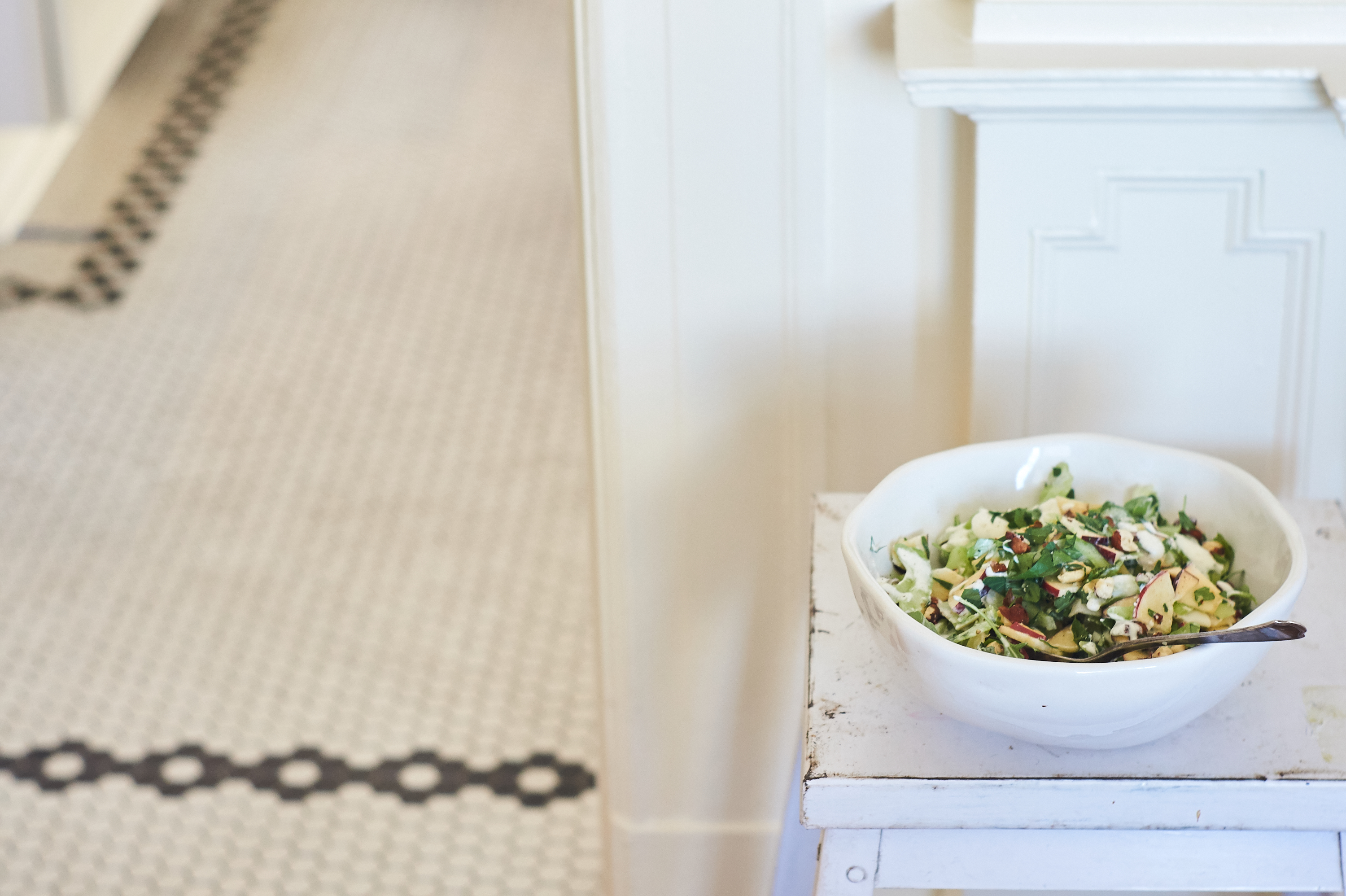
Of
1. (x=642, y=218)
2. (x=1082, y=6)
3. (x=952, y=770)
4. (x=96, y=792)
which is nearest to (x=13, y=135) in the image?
(x=96, y=792)

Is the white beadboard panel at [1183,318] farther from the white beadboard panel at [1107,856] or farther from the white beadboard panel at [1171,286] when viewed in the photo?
the white beadboard panel at [1107,856]

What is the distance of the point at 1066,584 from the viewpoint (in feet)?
2.21

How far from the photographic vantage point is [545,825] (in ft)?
4.54

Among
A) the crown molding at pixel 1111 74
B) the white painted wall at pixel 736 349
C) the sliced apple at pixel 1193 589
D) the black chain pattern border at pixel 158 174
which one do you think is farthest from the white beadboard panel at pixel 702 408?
Result: the black chain pattern border at pixel 158 174

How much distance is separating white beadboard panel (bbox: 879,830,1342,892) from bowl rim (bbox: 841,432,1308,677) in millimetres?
108

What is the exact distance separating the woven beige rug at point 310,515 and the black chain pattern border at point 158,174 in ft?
0.11

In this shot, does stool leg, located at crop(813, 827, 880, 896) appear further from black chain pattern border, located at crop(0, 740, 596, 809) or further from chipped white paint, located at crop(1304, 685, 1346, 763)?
black chain pattern border, located at crop(0, 740, 596, 809)

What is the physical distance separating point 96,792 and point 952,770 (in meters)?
1.08

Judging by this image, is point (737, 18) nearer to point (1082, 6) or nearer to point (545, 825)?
point (1082, 6)

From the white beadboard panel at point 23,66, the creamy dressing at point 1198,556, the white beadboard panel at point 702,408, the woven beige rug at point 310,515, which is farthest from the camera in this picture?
the white beadboard panel at point 23,66

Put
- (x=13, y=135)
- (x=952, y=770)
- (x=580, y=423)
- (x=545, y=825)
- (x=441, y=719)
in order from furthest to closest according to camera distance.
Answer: (x=13, y=135)
(x=580, y=423)
(x=441, y=719)
(x=545, y=825)
(x=952, y=770)

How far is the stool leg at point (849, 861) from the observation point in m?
0.67

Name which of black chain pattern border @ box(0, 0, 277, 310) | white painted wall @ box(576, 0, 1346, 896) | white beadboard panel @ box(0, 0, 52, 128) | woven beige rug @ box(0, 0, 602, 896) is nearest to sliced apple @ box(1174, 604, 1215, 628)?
white painted wall @ box(576, 0, 1346, 896)

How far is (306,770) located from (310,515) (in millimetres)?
541
